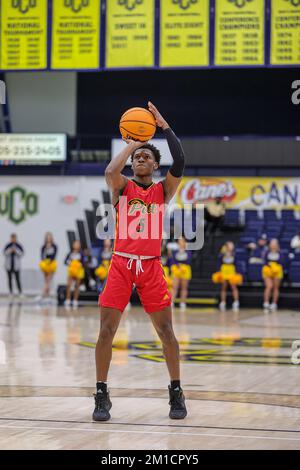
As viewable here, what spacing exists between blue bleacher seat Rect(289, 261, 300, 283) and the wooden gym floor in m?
6.48

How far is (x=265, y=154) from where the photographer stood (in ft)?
84.2

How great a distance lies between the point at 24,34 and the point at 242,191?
1120cm

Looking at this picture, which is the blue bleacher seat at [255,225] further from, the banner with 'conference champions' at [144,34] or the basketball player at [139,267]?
the basketball player at [139,267]

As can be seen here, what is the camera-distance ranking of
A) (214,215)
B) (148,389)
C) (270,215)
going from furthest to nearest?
(270,215) → (214,215) → (148,389)

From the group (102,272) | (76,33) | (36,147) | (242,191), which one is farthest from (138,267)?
(36,147)

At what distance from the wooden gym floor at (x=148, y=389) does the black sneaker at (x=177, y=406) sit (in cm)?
7

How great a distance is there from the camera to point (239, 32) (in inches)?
595

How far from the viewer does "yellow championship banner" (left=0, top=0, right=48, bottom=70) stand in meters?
15.6

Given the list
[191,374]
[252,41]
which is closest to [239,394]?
[191,374]

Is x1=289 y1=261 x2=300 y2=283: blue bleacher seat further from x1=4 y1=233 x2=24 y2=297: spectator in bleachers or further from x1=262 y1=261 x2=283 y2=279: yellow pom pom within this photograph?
x1=4 y1=233 x2=24 y2=297: spectator in bleachers

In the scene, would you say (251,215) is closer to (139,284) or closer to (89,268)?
(89,268)

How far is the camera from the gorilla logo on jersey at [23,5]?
15.5 metres

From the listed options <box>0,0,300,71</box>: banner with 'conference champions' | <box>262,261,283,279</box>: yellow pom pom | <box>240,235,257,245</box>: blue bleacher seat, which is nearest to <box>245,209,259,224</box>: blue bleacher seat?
<box>240,235,257,245</box>: blue bleacher seat

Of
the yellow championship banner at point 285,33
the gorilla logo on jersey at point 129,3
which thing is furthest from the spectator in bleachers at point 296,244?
the gorilla logo on jersey at point 129,3
